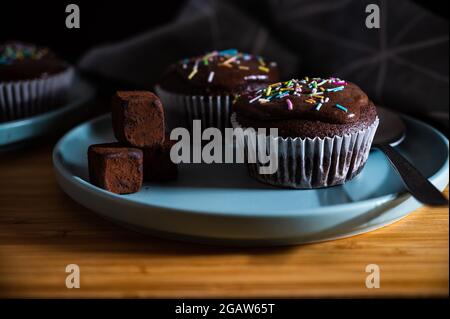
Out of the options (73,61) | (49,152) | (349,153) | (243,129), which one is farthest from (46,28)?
(349,153)

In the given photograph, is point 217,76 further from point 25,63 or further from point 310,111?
point 25,63

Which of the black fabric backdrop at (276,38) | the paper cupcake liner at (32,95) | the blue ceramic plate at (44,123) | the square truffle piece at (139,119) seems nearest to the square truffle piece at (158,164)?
the square truffle piece at (139,119)

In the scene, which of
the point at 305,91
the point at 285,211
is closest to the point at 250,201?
the point at 285,211

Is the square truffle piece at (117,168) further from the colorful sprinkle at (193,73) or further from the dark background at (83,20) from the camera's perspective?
the dark background at (83,20)

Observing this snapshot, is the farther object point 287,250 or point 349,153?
point 349,153

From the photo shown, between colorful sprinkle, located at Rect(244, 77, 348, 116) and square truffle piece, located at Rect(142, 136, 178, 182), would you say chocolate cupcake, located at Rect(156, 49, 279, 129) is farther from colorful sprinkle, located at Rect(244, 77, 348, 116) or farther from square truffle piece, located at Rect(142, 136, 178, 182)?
square truffle piece, located at Rect(142, 136, 178, 182)

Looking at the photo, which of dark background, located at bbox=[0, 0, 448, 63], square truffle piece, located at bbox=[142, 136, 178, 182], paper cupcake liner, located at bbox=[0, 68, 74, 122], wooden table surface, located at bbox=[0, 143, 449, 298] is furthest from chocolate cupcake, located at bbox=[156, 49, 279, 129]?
dark background, located at bbox=[0, 0, 448, 63]

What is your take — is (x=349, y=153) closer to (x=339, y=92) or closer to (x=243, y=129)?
(x=339, y=92)
